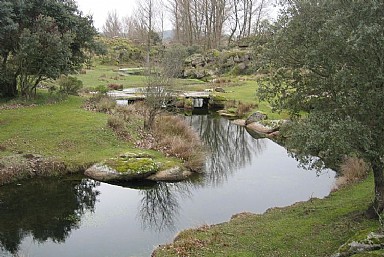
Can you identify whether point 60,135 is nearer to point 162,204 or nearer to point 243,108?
point 162,204

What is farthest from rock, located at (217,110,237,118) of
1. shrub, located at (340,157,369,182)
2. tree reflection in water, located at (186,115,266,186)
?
shrub, located at (340,157,369,182)

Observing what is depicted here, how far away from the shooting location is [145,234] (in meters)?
15.9

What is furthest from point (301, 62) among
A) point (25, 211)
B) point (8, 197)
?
point (8, 197)

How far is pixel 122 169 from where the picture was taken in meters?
21.5

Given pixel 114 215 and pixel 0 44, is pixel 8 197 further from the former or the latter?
pixel 0 44

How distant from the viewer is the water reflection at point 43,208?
1535 cm

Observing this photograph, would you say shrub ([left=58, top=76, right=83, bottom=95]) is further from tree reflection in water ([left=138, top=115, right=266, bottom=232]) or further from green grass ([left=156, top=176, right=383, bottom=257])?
green grass ([left=156, top=176, right=383, bottom=257])

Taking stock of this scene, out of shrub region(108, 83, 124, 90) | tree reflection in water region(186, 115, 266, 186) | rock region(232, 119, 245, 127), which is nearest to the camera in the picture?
tree reflection in water region(186, 115, 266, 186)

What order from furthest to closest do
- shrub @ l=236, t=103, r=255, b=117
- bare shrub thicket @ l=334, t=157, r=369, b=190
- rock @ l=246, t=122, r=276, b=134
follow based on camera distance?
shrub @ l=236, t=103, r=255, b=117, rock @ l=246, t=122, r=276, b=134, bare shrub thicket @ l=334, t=157, r=369, b=190

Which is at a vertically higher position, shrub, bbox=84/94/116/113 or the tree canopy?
the tree canopy

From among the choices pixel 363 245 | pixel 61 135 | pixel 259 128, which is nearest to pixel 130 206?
pixel 61 135

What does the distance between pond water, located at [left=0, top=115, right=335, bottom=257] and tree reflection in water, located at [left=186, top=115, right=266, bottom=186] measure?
21 cm

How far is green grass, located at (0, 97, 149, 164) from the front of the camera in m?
23.0

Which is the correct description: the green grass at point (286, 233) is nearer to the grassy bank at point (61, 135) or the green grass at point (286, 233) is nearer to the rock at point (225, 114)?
the grassy bank at point (61, 135)
